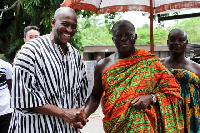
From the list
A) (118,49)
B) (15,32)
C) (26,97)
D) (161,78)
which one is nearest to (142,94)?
(161,78)

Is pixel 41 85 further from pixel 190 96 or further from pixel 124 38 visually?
pixel 190 96

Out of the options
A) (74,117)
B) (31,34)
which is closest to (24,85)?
(74,117)

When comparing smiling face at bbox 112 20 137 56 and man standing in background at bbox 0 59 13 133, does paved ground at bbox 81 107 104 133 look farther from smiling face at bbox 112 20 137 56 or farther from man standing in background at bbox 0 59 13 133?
smiling face at bbox 112 20 137 56

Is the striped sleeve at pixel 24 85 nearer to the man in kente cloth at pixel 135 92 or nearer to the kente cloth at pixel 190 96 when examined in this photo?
the man in kente cloth at pixel 135 92

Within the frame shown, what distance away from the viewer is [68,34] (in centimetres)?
231

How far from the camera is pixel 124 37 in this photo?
2.67 meters

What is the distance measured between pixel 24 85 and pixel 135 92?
1.03 m

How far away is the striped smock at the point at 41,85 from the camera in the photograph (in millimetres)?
2064

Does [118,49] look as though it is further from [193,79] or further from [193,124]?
[193,124]

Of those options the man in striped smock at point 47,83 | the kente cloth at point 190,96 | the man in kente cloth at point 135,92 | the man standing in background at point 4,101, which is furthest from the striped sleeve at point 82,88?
the man standing in background at point 4,101

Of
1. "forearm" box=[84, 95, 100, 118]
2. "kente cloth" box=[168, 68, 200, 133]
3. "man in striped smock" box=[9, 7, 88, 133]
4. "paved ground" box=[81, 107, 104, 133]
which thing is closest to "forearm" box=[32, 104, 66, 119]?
"man in striped smock" box=[9, 7, 88, 133]

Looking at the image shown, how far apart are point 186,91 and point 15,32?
29.4 ft

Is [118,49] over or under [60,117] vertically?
over

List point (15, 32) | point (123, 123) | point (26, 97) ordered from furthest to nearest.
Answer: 1. point (15, 32)
2. point (123, 123)
3. point (26, 97)
